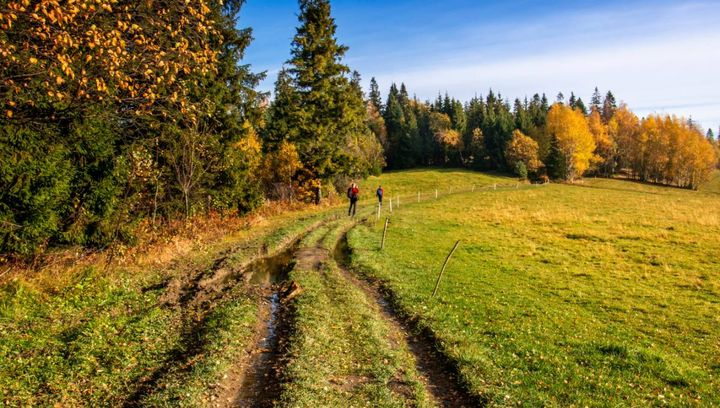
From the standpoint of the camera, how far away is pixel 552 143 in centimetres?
9206

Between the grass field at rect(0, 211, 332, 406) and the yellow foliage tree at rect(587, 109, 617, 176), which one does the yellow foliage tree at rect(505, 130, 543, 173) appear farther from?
the grass field at rect(0, 211, 332, 406)

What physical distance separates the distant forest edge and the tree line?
60213 mm

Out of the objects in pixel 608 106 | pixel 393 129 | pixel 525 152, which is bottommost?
pixel 525 152

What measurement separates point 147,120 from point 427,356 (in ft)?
50.6

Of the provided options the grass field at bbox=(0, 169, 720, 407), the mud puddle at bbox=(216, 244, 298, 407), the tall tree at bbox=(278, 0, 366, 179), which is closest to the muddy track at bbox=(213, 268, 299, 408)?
the mud puddle at bbox=(216, 244, 298, 407)

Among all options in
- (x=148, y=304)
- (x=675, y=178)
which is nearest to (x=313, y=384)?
(x=148, y=304)

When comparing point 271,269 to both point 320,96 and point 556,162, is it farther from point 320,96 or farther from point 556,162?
point 556,162

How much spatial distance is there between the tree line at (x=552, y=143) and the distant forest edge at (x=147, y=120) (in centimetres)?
6021

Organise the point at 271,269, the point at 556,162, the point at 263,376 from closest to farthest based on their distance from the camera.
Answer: the point at 263,376
the point at 271,269
the point at 556,162

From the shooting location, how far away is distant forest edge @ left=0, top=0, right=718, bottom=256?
28.6 ft

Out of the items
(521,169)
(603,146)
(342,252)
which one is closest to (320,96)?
(342,252)

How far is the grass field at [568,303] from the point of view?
10711mm

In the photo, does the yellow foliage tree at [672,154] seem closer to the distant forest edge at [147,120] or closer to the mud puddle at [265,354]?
the distant forest edge at [147,120]

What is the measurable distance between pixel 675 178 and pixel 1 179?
119182 millimetres
